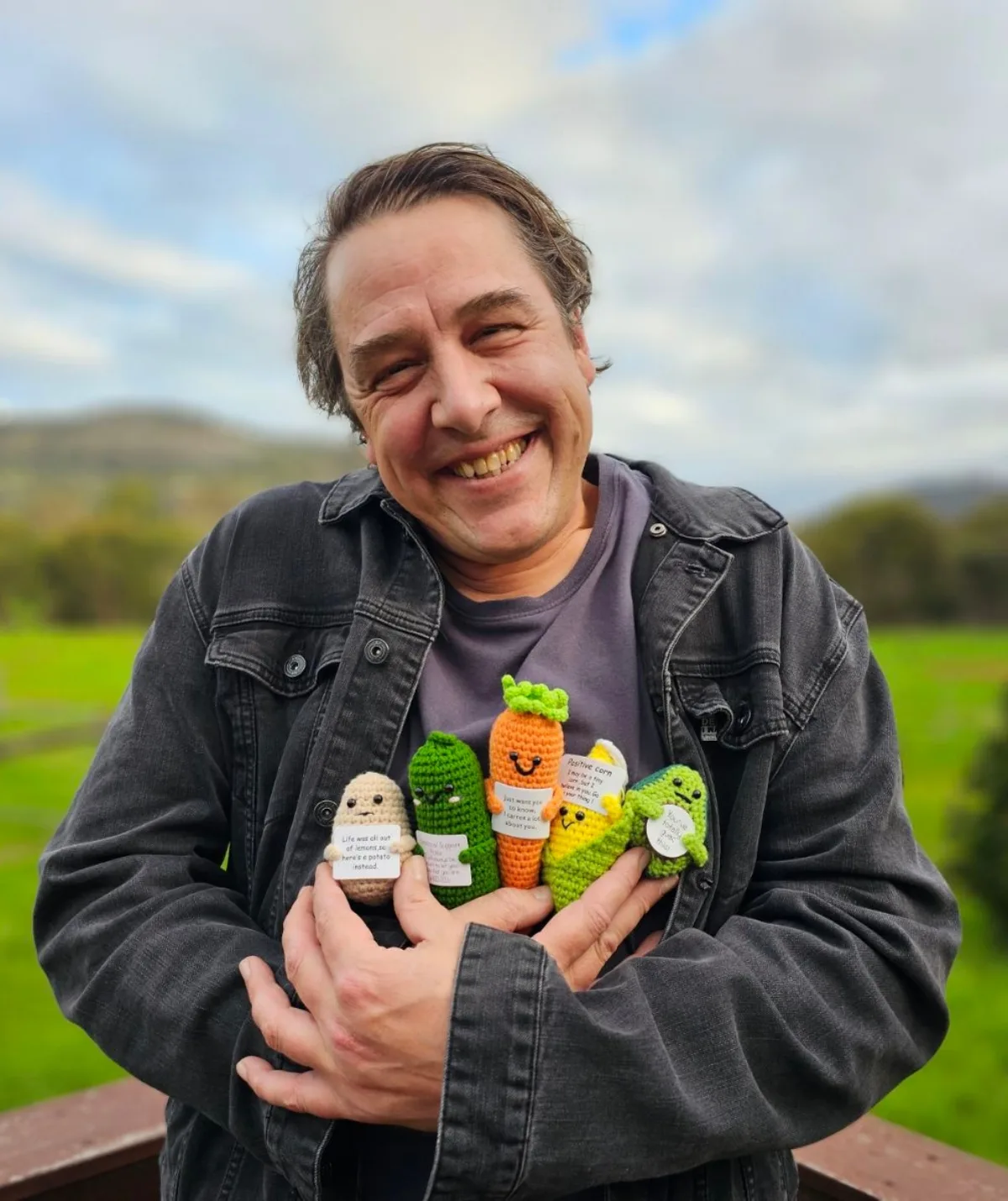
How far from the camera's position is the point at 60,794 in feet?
20.3

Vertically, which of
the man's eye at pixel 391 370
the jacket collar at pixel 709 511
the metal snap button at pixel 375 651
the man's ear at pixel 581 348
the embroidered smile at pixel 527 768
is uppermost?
the man's ear at pixel 581 348

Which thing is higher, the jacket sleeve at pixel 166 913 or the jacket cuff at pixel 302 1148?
the jacket sleeve at pixel 166 913

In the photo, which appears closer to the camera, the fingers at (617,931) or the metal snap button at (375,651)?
the fingers at (617,931)

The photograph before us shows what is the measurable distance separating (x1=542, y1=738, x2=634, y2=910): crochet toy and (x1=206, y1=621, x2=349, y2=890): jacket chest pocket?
43 centimetres

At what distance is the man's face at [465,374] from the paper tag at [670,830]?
1.53 ft

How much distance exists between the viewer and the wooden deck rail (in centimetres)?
162

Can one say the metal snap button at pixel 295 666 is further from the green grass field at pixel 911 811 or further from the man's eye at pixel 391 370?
the green grass field at pixel 911 811

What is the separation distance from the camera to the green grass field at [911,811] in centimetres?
321

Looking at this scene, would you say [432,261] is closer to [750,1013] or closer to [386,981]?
[386,981]

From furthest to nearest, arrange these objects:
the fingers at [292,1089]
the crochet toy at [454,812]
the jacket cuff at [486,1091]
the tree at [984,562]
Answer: the tree at [984,562] < the crochet toy at [454,812] < the fingers at [292,1089] < the jacket cuff at [486,1091]

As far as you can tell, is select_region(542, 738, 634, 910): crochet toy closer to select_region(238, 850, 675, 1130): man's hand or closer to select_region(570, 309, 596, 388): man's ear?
select_region(238, 850, 675, 1130): man's hand

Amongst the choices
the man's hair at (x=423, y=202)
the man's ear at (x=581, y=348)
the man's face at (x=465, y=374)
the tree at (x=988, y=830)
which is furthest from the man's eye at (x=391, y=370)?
the tree at (x=988, y=830)

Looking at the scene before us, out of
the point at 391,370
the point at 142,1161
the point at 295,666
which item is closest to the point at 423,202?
the point at 391,370

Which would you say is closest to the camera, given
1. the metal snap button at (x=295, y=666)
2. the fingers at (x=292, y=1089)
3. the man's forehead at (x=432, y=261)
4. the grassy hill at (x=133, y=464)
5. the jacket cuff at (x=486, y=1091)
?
the jacket cuff at (x=486, y=1091)
